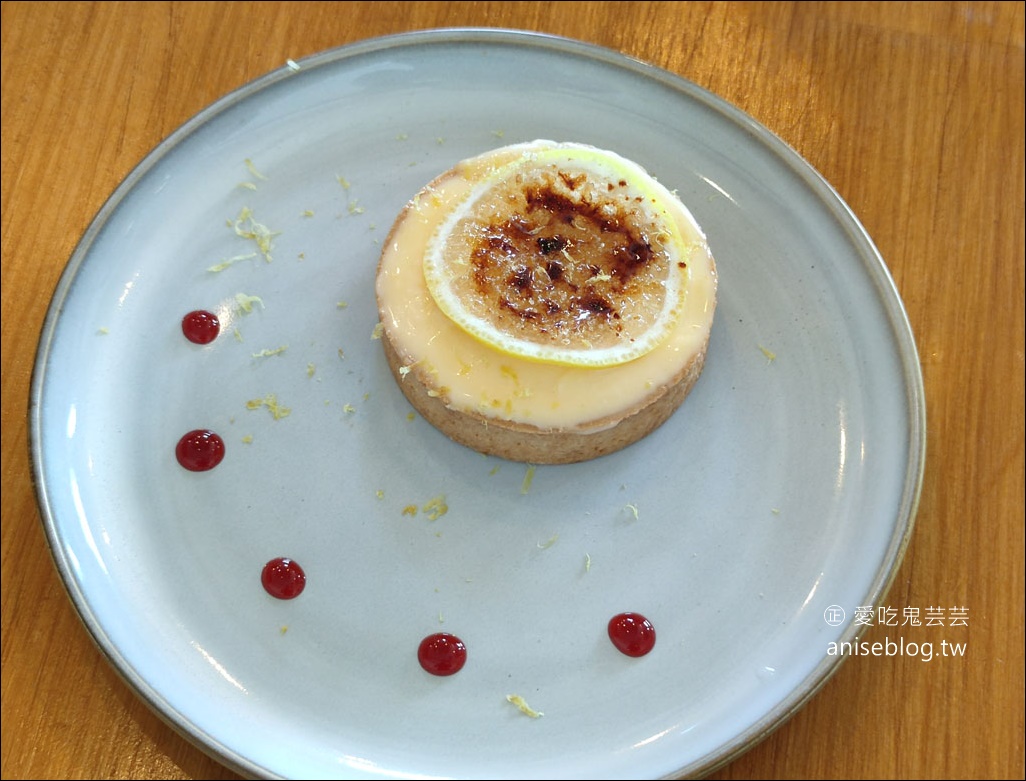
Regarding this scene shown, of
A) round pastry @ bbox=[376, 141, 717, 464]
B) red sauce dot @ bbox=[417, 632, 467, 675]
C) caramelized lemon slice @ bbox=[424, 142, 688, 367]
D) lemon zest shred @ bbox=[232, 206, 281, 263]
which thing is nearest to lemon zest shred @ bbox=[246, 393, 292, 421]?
round pastry @ bbox=[376, 141, 717, 464]

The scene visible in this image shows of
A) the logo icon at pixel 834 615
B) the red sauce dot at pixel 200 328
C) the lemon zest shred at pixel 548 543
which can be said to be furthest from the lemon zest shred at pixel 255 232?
the logo icon at pixel 834 615

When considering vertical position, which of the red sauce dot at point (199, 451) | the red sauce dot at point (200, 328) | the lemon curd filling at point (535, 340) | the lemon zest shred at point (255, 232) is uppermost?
the lemon curd filling at point (535, 340)

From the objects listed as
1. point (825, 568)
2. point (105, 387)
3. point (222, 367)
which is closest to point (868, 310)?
point (825, 568)

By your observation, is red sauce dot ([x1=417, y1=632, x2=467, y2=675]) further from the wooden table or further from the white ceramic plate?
the wooden table

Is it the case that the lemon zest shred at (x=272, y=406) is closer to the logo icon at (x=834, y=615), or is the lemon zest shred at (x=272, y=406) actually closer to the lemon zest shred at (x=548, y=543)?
the lemon zest shred at (x=548, y=543)

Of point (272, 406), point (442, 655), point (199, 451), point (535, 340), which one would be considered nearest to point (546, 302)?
point (535, 340)

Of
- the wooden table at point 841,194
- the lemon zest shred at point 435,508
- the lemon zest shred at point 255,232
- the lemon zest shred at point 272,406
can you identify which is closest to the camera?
the wooden table at point 841,194

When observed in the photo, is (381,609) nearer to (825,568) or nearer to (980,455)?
(825,568)
